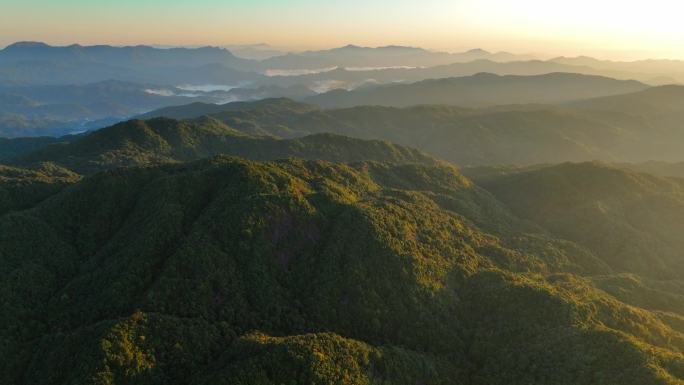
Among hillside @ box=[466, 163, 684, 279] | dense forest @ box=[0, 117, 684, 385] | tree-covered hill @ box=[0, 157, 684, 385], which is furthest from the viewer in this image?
hillside @ box=[466, 163, 684, 279]

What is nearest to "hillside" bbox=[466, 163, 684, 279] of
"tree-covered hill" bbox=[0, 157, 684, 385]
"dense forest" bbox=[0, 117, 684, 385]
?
"dense forest" bbox=[0, 117, 684, 385]

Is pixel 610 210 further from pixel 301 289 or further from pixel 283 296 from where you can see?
pixel 283 296

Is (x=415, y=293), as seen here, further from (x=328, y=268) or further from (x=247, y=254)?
(x=247, y=254)

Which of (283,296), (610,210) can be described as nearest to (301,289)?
(283,296)

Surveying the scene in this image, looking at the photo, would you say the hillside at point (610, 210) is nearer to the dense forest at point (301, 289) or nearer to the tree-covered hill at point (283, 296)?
the dense forest at point (301, 289)

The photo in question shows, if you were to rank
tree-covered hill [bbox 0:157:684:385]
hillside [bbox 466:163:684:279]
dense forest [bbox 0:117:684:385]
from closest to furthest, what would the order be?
tree-covered hill [bbox 0:157:684:385], dense forest [bbox 0:117:684:385], hillside [bbox 466:163:684:279]

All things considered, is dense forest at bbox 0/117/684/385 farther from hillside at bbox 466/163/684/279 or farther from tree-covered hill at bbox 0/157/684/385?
hillside at bbox 466/163/684/279

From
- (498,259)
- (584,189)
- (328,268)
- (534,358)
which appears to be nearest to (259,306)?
(328,268)

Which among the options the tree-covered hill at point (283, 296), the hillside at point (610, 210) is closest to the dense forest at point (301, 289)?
the tree-covered hill at point (283, 296)

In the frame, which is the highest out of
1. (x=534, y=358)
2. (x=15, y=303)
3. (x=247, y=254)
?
(x=247, y=254)
